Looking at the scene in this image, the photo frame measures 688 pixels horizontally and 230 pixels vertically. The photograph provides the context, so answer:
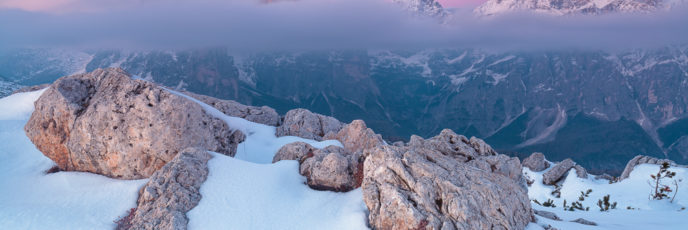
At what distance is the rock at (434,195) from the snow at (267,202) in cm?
140

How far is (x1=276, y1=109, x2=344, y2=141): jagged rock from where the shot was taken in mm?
38994

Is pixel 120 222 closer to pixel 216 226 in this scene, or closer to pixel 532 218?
pixel 216 226

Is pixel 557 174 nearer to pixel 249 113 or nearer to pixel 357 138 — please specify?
pixel 357 138

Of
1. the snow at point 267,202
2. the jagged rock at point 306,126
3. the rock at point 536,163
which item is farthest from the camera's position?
the rock at point 536,163

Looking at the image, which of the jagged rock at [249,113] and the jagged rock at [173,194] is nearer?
the jagged rock at [173,194]

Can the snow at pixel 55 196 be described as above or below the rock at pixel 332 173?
below

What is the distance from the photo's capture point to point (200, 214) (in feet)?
60.5

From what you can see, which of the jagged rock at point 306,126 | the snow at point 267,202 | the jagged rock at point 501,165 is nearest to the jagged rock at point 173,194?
the snow at point 267,202

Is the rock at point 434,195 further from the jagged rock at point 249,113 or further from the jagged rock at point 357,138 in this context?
the jagged rock at point 249,113

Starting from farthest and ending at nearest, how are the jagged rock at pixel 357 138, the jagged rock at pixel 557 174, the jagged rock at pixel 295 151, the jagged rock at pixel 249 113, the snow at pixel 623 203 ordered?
the jagged rock at pixel 557 174
the jagged rock at pixel 249 113
the jagged rock at pixel 357 138
the jagged rock at pixel 295 151
the snow at pixel 623 203

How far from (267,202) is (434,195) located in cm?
784

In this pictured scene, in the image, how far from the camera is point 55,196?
22.2m

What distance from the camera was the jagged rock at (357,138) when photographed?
103ft

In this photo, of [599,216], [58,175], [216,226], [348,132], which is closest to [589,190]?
[599,216]
